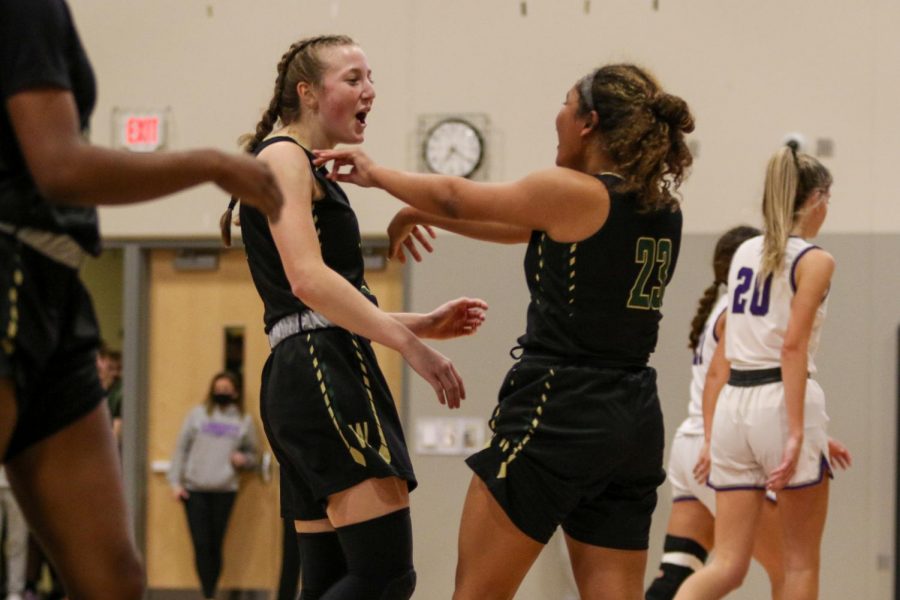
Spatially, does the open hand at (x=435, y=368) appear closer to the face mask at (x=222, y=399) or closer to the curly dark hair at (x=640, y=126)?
the curly dark hair at (x=640, y=126)

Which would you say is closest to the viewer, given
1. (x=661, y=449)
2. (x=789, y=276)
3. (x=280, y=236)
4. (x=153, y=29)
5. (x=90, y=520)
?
(x=90, y=520)

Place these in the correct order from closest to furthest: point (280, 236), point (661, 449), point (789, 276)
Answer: point (280, 236) → point (661, 449) → point (789, 276)

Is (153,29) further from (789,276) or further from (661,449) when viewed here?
(661,449)

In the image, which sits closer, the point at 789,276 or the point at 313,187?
the point at 313,187

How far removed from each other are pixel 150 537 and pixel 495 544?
5.38 meters

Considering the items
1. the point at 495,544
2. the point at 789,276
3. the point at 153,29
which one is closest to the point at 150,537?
the point at 153,29

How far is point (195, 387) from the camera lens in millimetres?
7789

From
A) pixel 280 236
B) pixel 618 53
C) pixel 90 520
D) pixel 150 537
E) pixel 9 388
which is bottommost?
pixel 150 537

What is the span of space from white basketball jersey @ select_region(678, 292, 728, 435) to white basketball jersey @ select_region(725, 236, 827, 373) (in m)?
0.57

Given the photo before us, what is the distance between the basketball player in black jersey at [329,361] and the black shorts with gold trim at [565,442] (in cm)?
20

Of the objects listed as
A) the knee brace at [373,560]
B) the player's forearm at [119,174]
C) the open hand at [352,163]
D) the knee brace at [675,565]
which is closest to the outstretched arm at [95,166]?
the player's forearm at [119,174]

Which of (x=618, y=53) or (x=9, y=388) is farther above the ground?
(x=618, y=53)

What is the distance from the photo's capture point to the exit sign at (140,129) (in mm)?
7477

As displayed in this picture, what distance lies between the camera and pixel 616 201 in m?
2.83
